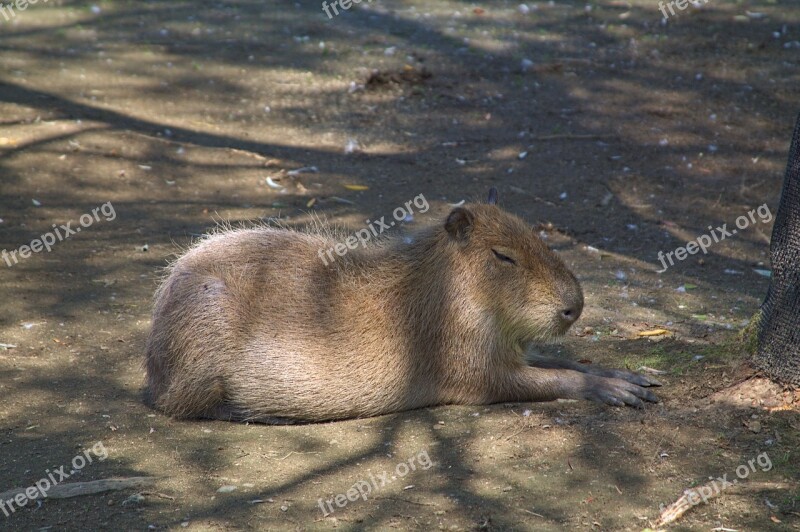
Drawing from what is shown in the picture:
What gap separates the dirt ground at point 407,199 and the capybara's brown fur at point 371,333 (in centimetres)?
17

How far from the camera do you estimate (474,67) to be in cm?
1041

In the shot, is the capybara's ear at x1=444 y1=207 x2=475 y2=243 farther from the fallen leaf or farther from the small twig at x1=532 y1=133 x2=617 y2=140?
the small twig at x1=532 y1=133 x2=617 y2=140

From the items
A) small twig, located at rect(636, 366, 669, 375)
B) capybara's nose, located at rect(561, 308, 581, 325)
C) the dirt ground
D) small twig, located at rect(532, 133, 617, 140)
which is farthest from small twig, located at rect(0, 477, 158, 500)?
small twig, located at rect(532, 133, 617, 140)

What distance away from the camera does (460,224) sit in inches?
183

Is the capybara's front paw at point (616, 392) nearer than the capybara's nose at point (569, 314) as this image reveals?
Yes

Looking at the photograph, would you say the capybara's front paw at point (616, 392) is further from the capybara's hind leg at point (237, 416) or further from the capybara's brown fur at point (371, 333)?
the capybara's hind leg at point (237, 416)

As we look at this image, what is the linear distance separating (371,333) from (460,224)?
73cm

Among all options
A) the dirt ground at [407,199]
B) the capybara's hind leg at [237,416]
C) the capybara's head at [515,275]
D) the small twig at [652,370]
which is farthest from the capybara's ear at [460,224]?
the capybara's hind leg at [237,416]

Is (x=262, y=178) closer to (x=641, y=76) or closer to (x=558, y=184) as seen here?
(x=558, y=184)

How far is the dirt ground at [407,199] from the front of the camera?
3.72 meters

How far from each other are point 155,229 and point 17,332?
1.80m

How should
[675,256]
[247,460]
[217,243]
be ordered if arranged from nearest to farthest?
[247,460], [217,243], [675,256]

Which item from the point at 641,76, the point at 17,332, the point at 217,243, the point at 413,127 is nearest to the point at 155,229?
the point at 17,332

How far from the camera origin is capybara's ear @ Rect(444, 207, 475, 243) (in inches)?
181
